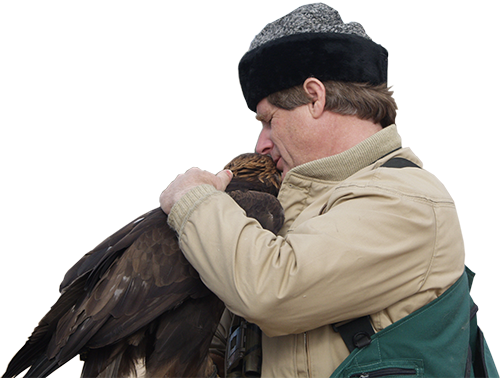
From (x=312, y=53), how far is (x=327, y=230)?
2.95 feet

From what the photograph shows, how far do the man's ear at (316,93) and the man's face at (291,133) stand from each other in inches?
1.7

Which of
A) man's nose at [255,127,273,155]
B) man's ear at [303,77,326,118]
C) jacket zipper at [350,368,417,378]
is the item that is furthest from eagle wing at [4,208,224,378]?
man's ear at [303,77,326,118]

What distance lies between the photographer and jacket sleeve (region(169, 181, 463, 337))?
1.38 metres

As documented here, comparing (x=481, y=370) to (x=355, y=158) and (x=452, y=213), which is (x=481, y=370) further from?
(x=355, y=158)

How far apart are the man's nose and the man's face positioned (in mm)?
69

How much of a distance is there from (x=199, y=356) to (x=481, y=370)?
1.21 metres

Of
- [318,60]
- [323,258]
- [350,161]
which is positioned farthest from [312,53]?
[323,258]

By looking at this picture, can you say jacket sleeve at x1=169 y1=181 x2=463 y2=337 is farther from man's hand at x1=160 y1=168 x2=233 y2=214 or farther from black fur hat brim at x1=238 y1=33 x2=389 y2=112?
black fur hat brim at x1=238 y1=33 x2=389 y2=112

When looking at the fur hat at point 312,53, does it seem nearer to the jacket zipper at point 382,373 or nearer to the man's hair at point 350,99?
the man's hair at point 350,99

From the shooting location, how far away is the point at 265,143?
2.26 m

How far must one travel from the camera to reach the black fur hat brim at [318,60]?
6.29ft

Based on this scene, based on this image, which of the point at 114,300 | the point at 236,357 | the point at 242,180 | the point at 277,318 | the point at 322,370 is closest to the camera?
the point at 277,318

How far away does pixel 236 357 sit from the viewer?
1905 millimetres

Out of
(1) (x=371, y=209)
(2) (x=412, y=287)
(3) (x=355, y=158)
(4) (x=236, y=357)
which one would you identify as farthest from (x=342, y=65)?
(4) (x=236, y=357)
